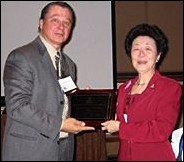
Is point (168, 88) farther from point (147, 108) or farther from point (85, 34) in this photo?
point (85, 34)

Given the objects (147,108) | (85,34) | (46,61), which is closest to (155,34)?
(147,108)

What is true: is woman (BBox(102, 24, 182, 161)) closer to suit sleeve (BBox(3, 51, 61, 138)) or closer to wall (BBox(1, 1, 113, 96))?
suit sleeve (BBox(3, 51, 61, 138))

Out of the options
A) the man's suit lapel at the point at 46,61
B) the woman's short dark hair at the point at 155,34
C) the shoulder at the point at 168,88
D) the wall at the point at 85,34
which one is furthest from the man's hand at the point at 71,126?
the wall at the point at 85,34

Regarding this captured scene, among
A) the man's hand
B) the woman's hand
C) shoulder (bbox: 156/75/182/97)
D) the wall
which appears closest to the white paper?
the man's hand

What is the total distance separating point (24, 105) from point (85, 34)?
1.62 m

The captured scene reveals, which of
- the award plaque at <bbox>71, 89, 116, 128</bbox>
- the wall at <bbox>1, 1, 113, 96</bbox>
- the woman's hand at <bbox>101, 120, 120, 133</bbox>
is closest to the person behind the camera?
the woman's hand at <bbox>101, 120, 120, 133</bbox>

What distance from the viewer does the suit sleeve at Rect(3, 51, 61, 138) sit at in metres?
1.79

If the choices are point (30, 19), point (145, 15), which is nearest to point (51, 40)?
point (30, 19)

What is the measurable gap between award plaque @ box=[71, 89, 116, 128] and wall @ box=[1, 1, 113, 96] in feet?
3.90

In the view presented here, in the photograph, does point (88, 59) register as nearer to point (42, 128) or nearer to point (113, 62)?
point (113, 62)

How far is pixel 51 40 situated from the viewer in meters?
2.07

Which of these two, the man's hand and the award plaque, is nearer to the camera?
the man's hand

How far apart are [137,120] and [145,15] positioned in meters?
2.13

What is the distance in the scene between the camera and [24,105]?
179 cm
